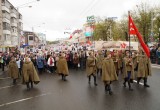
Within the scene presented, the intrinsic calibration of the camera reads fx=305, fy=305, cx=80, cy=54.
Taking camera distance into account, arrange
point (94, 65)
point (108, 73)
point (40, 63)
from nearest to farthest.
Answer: point (108, 73)
point (94, 65)
point (40, 63)

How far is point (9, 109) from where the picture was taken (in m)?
10.3

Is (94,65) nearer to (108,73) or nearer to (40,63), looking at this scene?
(108,73)

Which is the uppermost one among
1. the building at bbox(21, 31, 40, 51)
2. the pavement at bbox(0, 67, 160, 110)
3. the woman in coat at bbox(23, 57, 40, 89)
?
the building at bbox(21, 31, 40, 51)

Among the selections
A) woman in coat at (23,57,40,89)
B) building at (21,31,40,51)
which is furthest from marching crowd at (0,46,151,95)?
building at (21,31,40,51)

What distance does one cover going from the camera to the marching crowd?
42.4 feet

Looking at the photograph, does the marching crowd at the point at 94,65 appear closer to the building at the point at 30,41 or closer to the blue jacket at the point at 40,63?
the blue jacket at the point at 40,63

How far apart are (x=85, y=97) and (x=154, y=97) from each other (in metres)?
2.61

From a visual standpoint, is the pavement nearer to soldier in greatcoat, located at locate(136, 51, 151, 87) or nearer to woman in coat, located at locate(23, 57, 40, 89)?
soldier in greatcoat, located at locate(136, 51, 151, 87)

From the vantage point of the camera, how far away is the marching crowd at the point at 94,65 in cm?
1292

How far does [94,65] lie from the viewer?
15.6 meters

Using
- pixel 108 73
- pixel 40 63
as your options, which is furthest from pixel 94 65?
pixel 40 63

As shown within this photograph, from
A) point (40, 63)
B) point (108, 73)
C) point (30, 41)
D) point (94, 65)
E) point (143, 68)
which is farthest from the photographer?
point (30, 41)

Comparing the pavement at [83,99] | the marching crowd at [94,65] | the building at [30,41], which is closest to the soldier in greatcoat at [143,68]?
the marching crowd at [94,65]

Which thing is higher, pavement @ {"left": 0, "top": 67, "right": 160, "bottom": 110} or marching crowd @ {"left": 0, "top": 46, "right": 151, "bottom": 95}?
marching crowd @ {"left": 0, "top": 46, "right": 151, "bottom": 95}
